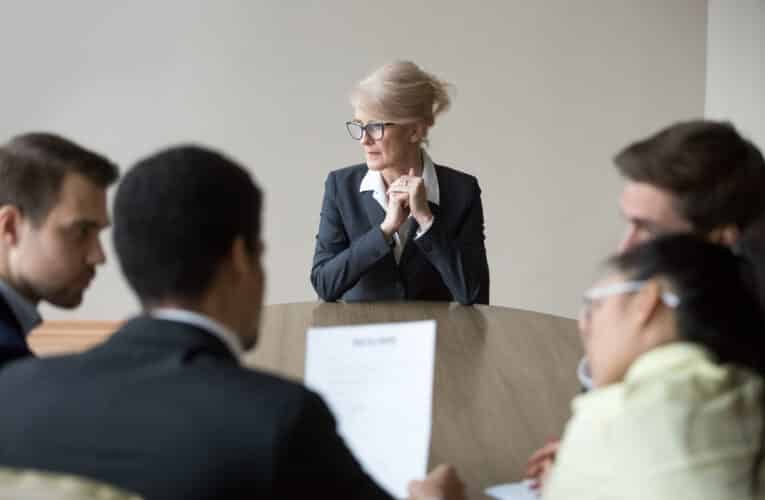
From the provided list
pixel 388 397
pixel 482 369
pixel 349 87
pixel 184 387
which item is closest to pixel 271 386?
pixel 184 387

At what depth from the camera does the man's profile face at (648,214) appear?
1521mm

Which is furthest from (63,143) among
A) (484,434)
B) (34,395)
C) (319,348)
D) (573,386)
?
(573,386)

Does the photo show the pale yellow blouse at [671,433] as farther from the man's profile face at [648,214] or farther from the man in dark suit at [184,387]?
the man's profile face at [648,214]

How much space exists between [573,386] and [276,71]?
252cm

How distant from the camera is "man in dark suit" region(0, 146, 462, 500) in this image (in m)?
1.00

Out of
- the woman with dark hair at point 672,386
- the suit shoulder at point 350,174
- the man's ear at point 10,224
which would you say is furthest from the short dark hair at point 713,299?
the suit shoulder at point 350,174

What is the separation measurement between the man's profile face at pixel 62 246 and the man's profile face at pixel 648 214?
1026 mm

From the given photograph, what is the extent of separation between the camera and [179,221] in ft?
3.67

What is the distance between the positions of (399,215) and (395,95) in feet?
1.28

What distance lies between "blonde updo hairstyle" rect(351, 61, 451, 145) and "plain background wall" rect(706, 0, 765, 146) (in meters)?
1.24

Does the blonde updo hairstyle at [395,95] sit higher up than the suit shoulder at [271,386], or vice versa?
the blonde updo hairstyle at [395,95]

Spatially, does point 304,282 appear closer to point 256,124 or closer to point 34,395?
point 256,124

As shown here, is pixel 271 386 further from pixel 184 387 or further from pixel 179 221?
pixel 179 221

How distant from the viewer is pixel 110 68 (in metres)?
3.96
